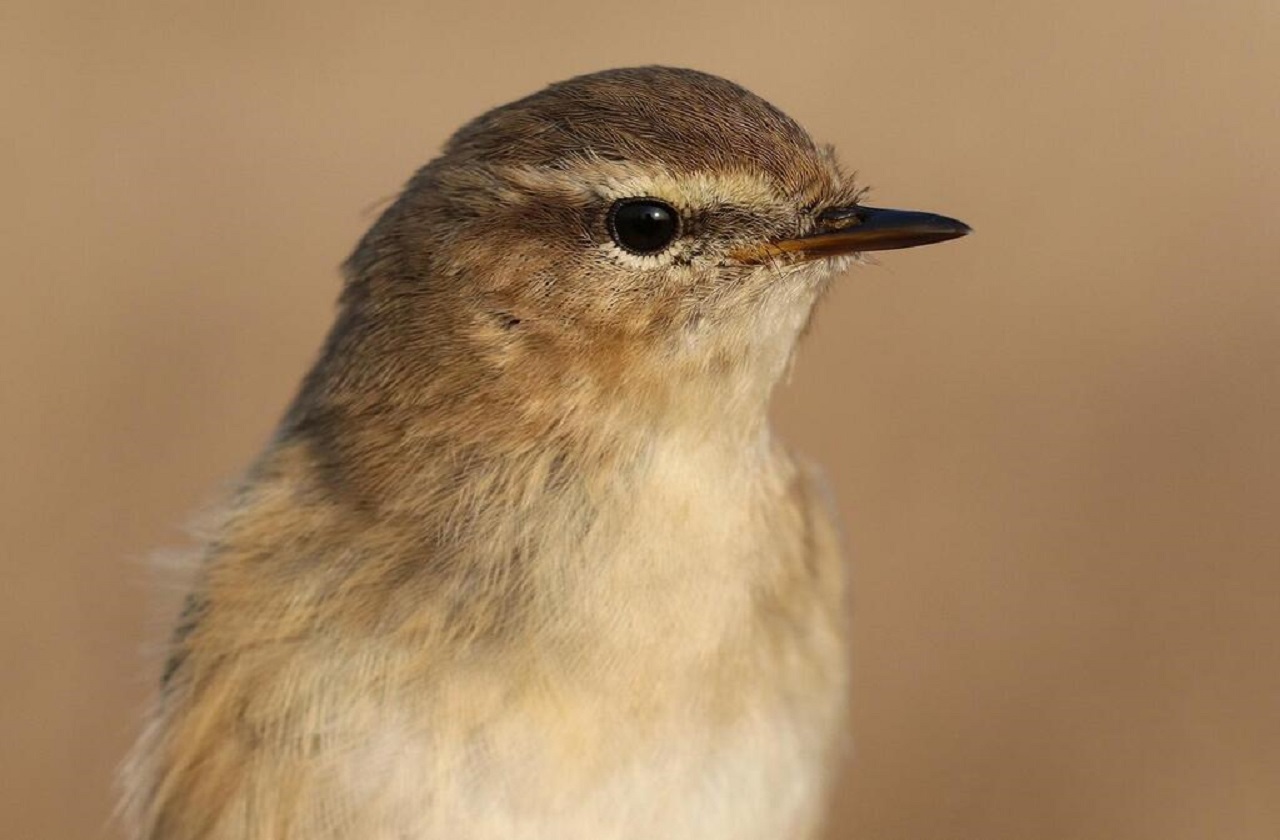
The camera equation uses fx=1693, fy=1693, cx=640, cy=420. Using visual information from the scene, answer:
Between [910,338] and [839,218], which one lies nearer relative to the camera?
[839,218]

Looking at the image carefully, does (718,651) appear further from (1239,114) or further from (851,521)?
(1239,114)

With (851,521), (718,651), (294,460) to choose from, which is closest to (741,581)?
(718,651)

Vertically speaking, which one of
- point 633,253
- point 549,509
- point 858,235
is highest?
point 858,235

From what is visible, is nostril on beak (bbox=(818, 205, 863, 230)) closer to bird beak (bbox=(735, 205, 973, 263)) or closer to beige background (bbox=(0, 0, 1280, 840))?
bird beak (bbox=(735, 205, 973, 263))

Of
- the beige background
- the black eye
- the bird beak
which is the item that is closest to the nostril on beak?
the bird beak

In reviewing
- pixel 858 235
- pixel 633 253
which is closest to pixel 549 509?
pixel 633 253

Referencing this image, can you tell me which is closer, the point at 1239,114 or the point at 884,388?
the point at 884,388

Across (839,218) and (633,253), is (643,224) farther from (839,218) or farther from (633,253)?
(839,218)
